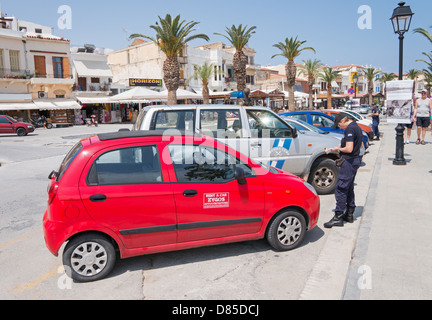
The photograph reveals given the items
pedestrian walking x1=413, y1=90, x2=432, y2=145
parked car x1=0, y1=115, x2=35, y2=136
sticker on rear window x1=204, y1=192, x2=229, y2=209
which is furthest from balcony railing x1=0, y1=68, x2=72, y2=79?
sticker on rear window x1=204, y1=192, x2=229, y2=209

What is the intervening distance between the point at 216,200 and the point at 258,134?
293 centimetres

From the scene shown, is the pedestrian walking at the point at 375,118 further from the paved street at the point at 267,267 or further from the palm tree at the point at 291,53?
the palm tree at the point at 291,53

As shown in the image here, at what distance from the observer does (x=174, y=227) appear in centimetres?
401

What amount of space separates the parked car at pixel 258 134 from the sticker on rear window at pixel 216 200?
2297 millimetres

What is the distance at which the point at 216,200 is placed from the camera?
413cm

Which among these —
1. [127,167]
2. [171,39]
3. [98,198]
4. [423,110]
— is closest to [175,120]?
[127,167]

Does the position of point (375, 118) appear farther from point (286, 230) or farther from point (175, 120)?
point (286, 230)

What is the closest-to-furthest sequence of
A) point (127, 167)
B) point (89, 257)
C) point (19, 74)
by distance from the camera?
1. point (89, 257)
2. point (127, 167)
3. point (19, 74)

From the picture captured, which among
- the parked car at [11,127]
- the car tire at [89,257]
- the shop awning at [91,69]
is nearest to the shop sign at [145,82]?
the shop awning at [91,69]
